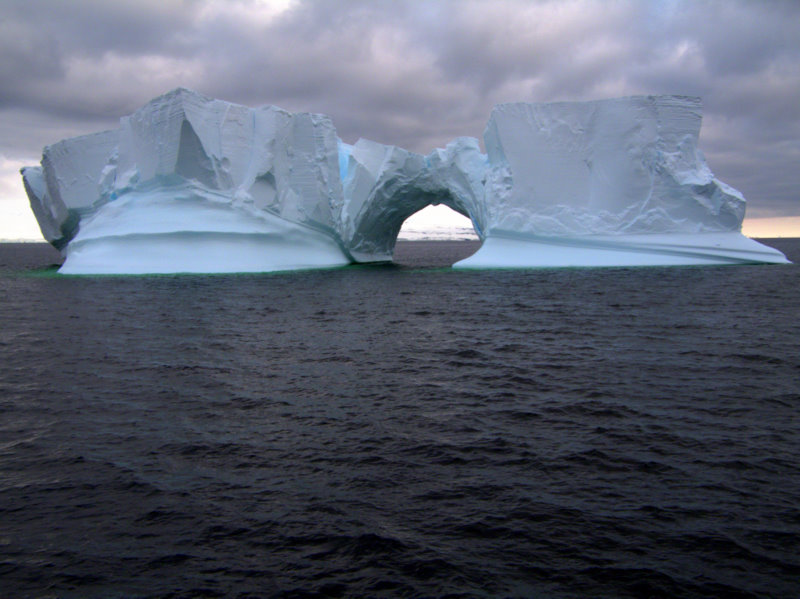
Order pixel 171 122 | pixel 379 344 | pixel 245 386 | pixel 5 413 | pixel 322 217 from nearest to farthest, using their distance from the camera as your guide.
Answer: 1. pixel 5 413
2. pixel 245 386
3. pixel 379 344
4. pixel 171 122
5. pixel 322 217

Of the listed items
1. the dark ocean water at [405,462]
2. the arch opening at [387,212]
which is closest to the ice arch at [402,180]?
the arch opening at [387,212]

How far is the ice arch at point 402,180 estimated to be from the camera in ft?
77.5

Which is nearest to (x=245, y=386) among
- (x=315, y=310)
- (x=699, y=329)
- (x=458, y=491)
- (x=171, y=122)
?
(x=458, y=491)

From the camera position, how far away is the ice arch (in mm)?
23625

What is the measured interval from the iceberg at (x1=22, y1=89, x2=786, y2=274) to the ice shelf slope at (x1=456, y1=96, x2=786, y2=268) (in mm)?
36

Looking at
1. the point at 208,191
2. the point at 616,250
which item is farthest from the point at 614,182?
the point at 208,191

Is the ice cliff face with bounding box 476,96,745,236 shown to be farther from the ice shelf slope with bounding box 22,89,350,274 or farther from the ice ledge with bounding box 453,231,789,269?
the ice shelf slope with bounding box 22,89,350,274

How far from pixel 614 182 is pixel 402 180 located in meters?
8.09

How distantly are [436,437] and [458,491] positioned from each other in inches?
43.9

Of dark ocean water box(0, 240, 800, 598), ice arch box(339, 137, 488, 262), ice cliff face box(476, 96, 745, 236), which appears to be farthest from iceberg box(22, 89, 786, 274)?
dark ocean water box(0, 240, 800, 598)

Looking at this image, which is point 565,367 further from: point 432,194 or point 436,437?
point 432,194

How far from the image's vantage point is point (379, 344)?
390 inches

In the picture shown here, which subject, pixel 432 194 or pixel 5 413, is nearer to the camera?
pixel 5 413

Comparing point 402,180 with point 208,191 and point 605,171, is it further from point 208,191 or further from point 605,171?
point 605,171
